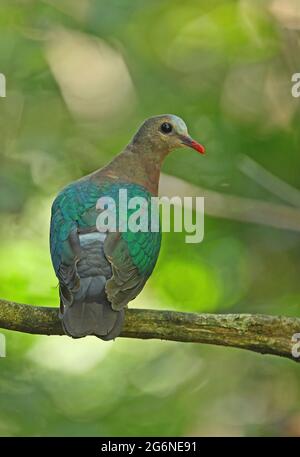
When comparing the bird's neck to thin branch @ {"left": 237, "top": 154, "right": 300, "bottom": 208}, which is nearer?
the bird's neck

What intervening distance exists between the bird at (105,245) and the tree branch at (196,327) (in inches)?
4.5

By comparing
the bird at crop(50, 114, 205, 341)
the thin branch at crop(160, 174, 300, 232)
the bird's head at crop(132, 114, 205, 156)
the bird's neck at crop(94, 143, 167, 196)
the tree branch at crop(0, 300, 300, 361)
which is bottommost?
the tree branch at crop(0, 300, 300, 361)

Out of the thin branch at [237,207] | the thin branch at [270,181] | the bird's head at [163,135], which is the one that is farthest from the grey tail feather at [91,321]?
the thin branch at [270,181]

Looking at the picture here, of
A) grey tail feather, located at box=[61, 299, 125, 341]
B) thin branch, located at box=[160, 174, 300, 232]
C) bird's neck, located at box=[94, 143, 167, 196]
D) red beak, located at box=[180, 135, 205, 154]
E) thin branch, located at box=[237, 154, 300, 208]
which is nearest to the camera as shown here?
grey tail feather, located at box=[61, 299, 125, 341]

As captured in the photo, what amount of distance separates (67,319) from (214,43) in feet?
11.8

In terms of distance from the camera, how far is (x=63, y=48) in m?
7.05

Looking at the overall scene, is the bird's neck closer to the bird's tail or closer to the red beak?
the red beak

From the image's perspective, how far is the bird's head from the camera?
199 inches

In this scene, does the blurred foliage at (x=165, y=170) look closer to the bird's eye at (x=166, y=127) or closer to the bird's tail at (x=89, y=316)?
the bird's eye at (x=166, y=127)

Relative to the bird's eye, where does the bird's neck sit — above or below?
below

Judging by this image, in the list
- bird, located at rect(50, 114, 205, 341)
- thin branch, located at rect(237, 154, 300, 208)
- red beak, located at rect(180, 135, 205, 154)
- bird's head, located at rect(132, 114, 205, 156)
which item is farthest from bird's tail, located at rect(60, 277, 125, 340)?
thin branch, located at rect(237, 154, 300, 208)

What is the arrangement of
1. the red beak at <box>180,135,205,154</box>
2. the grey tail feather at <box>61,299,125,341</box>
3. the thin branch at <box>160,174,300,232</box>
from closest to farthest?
the grey tail feather at <box>61,299,125,341</box> → the red beak at <box>180,135,205,154</box> → the thin branch at <box>160,174,300,232</box>

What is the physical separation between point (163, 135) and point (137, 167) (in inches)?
9.1

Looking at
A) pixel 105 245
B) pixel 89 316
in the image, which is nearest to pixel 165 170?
pixel 105 245
